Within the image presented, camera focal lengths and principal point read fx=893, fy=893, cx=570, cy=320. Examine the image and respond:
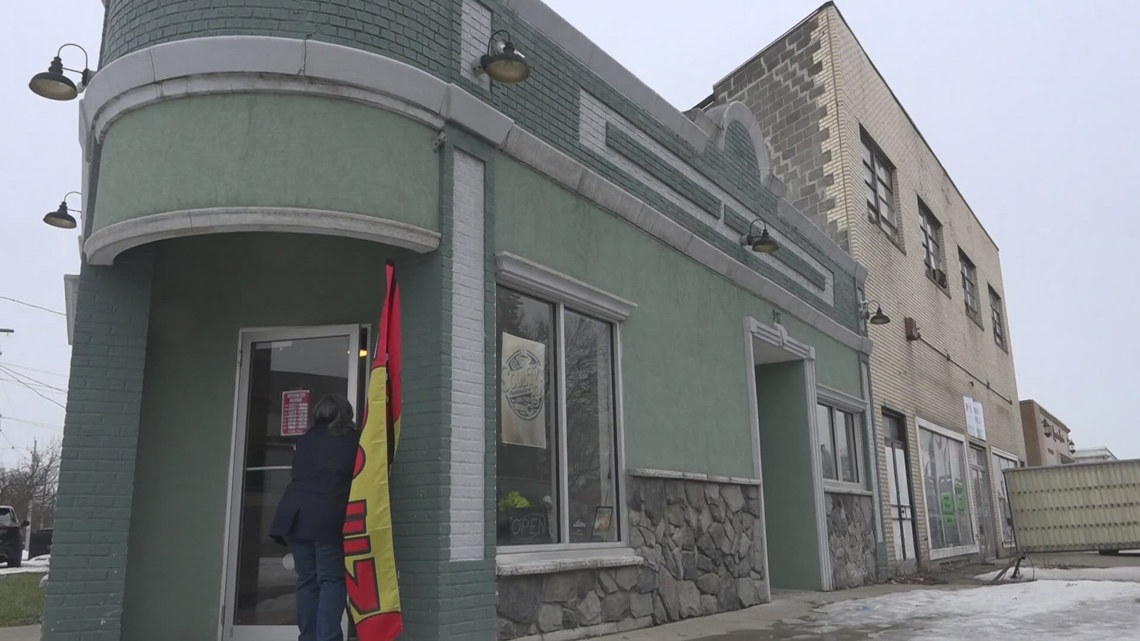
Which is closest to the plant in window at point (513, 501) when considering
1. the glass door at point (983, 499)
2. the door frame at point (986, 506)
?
the door frame at point (986, 506)

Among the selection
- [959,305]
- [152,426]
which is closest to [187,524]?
[152,426]

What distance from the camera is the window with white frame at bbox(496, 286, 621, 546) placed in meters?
7.29

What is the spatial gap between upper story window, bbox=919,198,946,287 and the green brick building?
12709mm

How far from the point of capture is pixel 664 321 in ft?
31.0

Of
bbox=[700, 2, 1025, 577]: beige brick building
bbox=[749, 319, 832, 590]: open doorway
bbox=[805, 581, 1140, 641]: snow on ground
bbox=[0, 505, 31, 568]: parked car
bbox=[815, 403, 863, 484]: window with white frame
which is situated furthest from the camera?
bbox=[0, 505, 31, 568]: parked car

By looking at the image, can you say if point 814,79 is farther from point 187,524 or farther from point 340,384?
point 187,524

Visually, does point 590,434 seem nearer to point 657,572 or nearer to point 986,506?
point 657,572

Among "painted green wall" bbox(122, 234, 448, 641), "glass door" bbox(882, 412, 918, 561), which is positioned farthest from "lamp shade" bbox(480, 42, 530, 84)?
"glass door" bbox(882, 412, 918, 561)

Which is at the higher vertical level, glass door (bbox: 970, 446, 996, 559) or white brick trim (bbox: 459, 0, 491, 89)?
white brick trim (bbox: 459, 0, 491, 89)

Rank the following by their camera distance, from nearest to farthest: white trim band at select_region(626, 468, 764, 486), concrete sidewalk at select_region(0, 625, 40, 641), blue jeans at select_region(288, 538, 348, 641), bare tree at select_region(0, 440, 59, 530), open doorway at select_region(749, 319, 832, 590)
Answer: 1. blue jeans at select_region(288, 538, 348, 641)
2. concrete sidewalk at select_region(0, 625, 40, 641)
3. white trim band at select_region(626, 468, 764, 486)
4. open doorway at select_region(749, 319, 832, 590)
5. bare tree at select_region(0, 440, 59, 530)

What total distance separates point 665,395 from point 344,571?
4.15 metres

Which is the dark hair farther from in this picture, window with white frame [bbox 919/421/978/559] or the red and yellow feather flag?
window with white frame [bbox 919/421/978/559]

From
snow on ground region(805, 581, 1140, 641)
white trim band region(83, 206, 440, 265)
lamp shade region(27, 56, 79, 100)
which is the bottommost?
snow on ground region(805, 581, 1140, 641)

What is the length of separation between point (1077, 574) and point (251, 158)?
1543 centimetres
